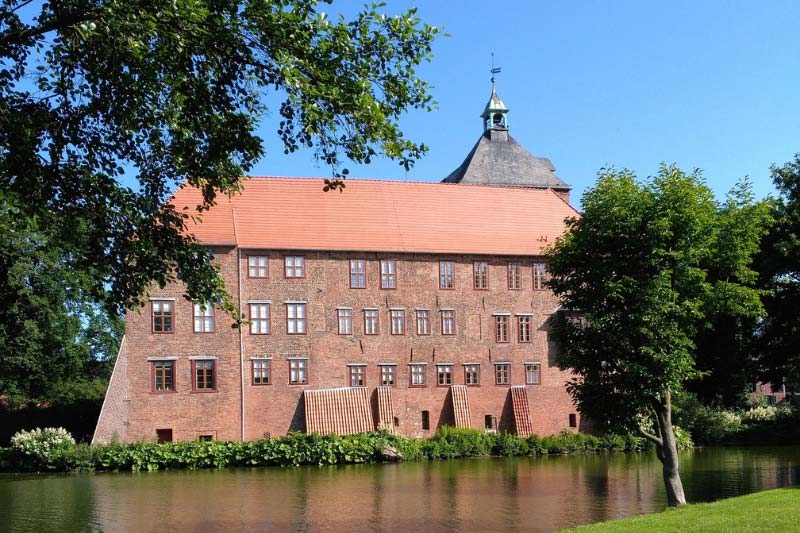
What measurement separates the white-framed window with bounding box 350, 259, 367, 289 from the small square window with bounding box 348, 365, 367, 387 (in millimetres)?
3737

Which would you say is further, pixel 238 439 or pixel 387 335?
pixel 387 335

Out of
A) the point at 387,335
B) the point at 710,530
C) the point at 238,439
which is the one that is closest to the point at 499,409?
the point at 387,335

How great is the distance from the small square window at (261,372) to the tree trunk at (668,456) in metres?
21.1

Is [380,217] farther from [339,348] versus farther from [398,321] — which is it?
[339,348]

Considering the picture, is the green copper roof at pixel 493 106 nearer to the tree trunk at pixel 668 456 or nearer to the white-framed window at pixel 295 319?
the white-framed window at pixel 295 319

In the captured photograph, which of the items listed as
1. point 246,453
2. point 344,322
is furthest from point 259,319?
point 246,453

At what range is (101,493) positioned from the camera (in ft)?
84.5

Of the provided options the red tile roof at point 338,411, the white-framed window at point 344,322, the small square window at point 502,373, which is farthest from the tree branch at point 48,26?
the small square window at point 502,373

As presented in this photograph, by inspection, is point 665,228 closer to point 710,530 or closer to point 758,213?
point 758,213

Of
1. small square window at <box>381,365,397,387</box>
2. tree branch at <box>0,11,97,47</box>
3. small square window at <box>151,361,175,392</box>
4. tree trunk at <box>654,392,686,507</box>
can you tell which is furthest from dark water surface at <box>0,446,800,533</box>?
tree branch at <box>0,11,97,47</box>

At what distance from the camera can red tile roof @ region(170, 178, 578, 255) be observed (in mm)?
39469

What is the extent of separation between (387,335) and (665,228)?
72.7 ft

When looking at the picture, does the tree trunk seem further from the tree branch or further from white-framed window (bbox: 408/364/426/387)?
white-framed window (bbox: 408/364/426/387)

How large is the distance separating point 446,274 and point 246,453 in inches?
515
